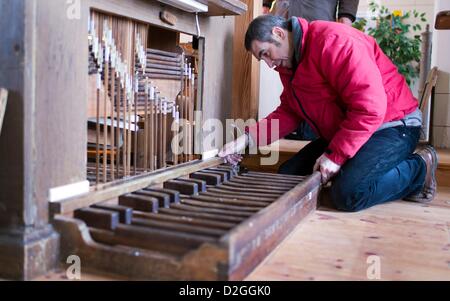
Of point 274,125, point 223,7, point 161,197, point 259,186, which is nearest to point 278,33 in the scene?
point 223,7

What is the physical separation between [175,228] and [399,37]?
517 cm

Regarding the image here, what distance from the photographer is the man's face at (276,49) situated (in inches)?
81.1

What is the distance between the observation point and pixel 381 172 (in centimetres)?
215

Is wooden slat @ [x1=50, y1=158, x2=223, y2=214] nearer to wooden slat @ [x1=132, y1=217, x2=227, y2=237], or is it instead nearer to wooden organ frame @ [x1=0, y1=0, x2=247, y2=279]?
wooden organ frame @ [x1=0, y1=0, x2=247, y2=279]

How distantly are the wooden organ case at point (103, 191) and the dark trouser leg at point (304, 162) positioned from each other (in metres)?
0.57

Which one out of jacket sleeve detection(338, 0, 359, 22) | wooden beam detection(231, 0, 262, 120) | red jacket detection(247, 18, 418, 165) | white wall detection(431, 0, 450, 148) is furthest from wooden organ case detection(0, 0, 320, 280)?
white wall detection(431, 0, 450, 148)

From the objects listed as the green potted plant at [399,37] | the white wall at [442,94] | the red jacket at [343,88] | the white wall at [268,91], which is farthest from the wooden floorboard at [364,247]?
the green potted plant at [399,37]

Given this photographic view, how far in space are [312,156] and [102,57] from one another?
1217mm

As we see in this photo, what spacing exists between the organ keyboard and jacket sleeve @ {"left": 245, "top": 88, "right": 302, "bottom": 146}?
672mm

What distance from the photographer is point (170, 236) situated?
122 cm

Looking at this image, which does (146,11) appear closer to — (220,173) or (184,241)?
(220,173)

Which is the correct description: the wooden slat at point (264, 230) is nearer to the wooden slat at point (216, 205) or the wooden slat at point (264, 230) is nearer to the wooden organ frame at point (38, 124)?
the wooden slat at point (216, 205)

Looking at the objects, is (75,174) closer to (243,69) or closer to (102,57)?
(102,57)

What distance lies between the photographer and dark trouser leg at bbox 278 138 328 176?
2.43 meters
